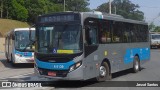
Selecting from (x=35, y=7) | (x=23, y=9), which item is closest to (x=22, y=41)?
(x=23, y=9)

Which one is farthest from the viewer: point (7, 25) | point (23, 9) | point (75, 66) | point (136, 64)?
point (23, 9)

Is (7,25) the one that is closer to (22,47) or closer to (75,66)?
(22,47)

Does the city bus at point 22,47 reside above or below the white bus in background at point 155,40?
above

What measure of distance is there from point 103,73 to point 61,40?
8.54 feet

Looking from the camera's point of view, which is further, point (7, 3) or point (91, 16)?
point (7, 3)

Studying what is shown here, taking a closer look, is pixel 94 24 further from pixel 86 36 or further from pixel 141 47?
pixel 141 47

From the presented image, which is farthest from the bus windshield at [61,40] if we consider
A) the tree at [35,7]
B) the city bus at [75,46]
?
the tree at [35,7]

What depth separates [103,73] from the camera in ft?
50.1

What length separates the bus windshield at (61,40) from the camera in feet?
44.6

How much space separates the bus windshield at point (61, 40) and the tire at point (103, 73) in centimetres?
193

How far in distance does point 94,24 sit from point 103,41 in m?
1.00

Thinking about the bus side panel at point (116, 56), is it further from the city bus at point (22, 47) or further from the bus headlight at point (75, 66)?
the city bus at point (22, 47)

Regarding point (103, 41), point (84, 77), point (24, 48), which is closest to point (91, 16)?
point (103, 41)

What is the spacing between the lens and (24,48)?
23.6m
